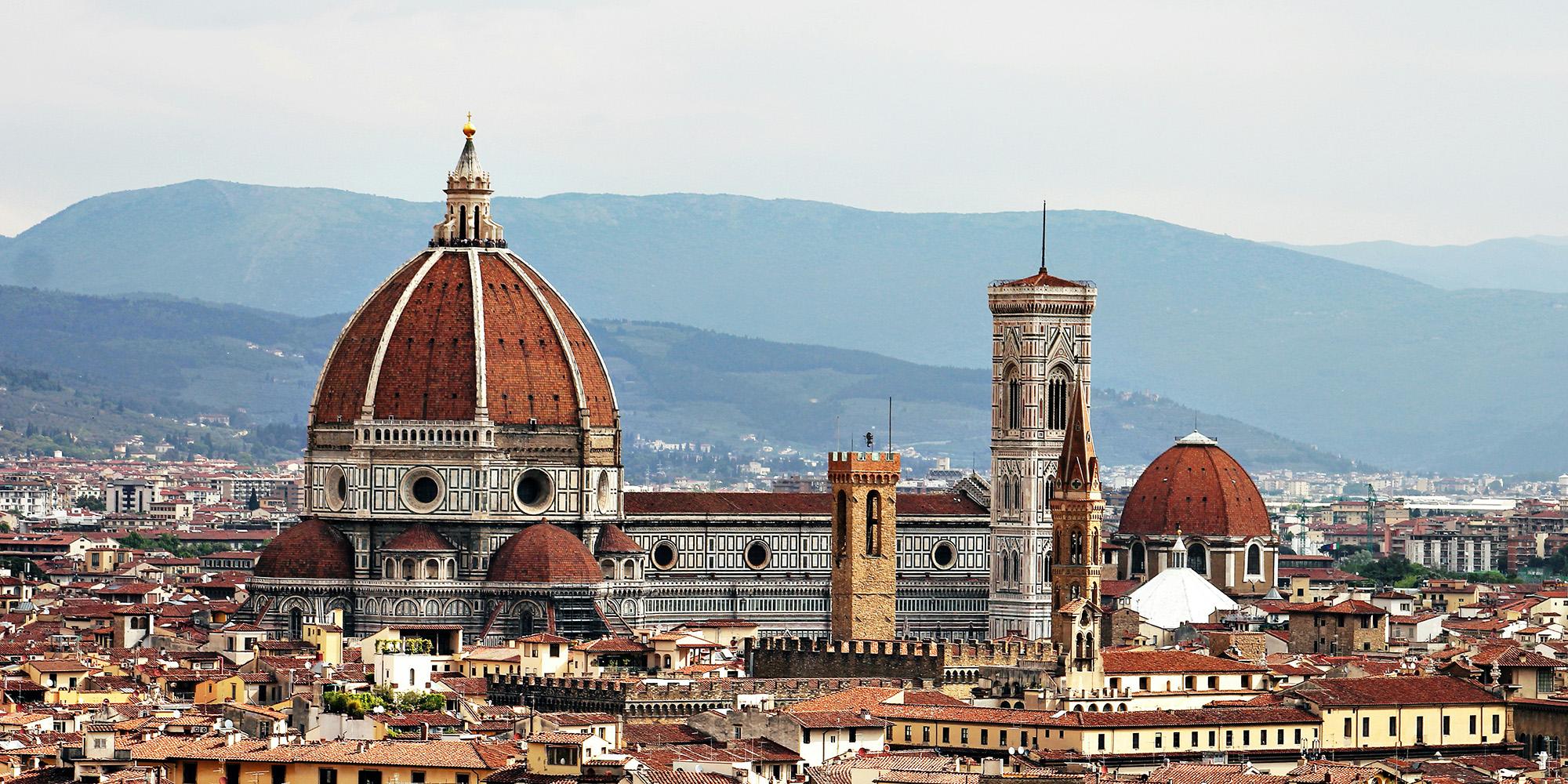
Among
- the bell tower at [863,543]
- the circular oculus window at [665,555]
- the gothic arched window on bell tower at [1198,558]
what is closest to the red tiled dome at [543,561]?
the circular oculus window at [665,555]

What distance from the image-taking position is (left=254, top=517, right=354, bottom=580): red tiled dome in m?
110

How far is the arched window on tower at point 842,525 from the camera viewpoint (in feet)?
337

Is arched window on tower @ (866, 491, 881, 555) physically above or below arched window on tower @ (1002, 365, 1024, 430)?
below

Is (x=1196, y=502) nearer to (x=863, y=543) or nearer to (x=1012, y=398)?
(x=1012, y=398)

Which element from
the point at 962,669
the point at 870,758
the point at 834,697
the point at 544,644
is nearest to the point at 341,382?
the point at 544,644

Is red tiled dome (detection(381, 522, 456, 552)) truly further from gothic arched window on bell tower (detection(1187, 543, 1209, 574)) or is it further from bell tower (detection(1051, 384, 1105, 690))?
gothic arched window on bell tower (detection(1187, 543, 1209, 574))

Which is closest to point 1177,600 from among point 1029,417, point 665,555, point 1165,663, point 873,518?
point 1029,417

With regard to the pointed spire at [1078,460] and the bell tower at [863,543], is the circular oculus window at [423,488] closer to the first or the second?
the bell tower at [863,543]

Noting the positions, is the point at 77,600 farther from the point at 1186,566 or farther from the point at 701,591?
the point at 1186,566

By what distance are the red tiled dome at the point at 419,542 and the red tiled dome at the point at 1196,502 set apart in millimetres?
31807

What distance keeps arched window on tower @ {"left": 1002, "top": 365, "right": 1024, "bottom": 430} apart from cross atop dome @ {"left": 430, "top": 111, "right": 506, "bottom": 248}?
15084mm

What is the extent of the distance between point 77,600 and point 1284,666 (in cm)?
5040

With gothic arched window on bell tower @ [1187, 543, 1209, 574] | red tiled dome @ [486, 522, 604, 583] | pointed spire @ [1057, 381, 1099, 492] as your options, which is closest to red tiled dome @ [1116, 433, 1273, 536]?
gothic arched window on bell tower @ [1187, 543, 1209, 574]

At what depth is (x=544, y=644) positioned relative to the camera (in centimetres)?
8850
